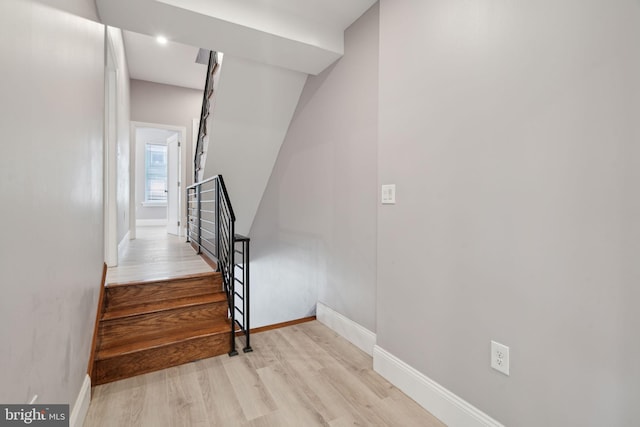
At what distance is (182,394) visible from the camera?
6.01ft

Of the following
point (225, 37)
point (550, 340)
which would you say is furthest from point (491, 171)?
point (225, 37)

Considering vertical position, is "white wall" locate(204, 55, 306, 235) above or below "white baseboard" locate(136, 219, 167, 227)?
above

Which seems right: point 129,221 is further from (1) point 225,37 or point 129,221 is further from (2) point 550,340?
(2) point 550,340

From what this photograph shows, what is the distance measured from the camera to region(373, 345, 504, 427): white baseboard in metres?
1.47

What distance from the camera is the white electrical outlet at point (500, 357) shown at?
135cm

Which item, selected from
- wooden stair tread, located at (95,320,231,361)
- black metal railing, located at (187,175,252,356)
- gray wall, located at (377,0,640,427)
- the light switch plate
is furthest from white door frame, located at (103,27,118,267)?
gray wall, located at (377,0,640,427)

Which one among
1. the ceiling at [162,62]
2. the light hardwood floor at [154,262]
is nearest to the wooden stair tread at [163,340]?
the light hardwood floor at [154,262]

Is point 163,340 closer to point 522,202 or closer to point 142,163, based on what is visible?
point 522,202

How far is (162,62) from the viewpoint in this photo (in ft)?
14.5

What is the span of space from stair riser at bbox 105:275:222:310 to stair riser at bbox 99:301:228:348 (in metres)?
0.19

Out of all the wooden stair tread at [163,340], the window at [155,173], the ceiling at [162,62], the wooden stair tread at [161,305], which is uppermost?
the ceiling at [162,62]

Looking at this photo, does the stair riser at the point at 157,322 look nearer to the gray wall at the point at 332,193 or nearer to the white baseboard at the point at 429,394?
the gray wall at the point at 332,193

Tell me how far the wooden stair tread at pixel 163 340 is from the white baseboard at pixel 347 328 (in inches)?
35.0

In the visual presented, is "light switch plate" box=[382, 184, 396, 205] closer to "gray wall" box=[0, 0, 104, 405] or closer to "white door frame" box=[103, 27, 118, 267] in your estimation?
"gray wall" box=[0, 0, 104, 405]
